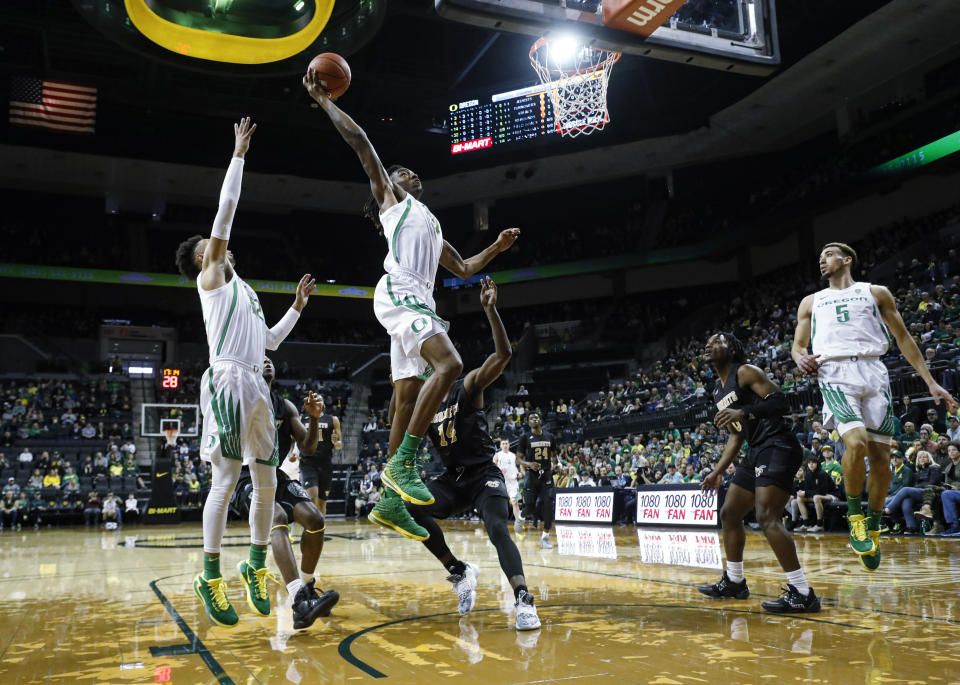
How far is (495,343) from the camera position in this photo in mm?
5156

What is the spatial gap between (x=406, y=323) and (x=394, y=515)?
3.59 ft

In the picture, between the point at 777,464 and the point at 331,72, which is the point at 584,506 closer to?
the point at 777,464

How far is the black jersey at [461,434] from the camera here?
5.09 m

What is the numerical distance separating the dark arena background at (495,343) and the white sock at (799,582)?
10 centimetres

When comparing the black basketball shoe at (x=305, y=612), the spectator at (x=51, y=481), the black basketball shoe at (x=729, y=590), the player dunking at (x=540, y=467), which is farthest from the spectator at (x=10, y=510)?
the black basketball shoe at (x=729, y=590)

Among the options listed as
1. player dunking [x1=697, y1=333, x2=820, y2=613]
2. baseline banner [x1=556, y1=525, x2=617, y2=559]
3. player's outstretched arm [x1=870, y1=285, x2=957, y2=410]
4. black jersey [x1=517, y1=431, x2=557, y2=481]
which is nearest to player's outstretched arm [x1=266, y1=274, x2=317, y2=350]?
player dunking [x1=697, y1=333, x2=820, y2=613]

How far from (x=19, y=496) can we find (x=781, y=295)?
72.5 ft

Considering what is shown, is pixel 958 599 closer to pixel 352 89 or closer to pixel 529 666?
pixel 529 666

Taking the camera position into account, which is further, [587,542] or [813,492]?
[813,492]

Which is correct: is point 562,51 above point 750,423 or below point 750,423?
above

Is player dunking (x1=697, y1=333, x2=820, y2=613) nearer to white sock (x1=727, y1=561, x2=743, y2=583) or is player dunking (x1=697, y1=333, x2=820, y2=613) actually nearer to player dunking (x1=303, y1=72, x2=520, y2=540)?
white sock (x1=727, y1=561, x2=743, y2=583)

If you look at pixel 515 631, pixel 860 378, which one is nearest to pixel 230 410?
pixel 515 631

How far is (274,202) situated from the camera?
32125 mm

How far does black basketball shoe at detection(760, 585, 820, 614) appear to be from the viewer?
4.77 meters
